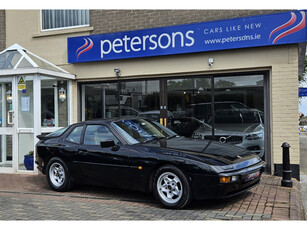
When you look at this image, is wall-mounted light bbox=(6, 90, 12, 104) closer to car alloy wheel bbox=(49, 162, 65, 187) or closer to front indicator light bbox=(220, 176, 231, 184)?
car alloy wheel bbox=(49, 162, 65, 187)

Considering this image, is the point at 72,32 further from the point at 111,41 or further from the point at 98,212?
the point at 98,212

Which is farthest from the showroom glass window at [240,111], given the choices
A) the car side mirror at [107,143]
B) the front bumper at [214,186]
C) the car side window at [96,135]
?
the car side mirror at [107,143]

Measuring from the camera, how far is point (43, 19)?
412 inches

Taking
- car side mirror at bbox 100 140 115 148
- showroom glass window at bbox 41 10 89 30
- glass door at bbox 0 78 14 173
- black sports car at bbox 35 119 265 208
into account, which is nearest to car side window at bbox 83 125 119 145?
black sports car at bbox 35 119 265 208

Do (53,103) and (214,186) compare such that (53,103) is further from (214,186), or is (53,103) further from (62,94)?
(214,186)

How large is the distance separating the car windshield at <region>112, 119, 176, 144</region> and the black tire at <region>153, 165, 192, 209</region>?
0.91 metres

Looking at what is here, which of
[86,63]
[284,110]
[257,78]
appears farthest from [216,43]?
[86,63]

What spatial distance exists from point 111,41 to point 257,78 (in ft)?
13.5

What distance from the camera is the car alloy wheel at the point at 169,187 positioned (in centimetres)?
498

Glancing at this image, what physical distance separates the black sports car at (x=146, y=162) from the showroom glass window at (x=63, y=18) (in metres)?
4.51

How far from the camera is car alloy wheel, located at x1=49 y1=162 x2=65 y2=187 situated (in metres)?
6.50

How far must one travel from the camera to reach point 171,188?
5.04m

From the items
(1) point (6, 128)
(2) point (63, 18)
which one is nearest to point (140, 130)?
(1) point (6, 128)

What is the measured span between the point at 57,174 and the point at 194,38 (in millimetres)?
4711
